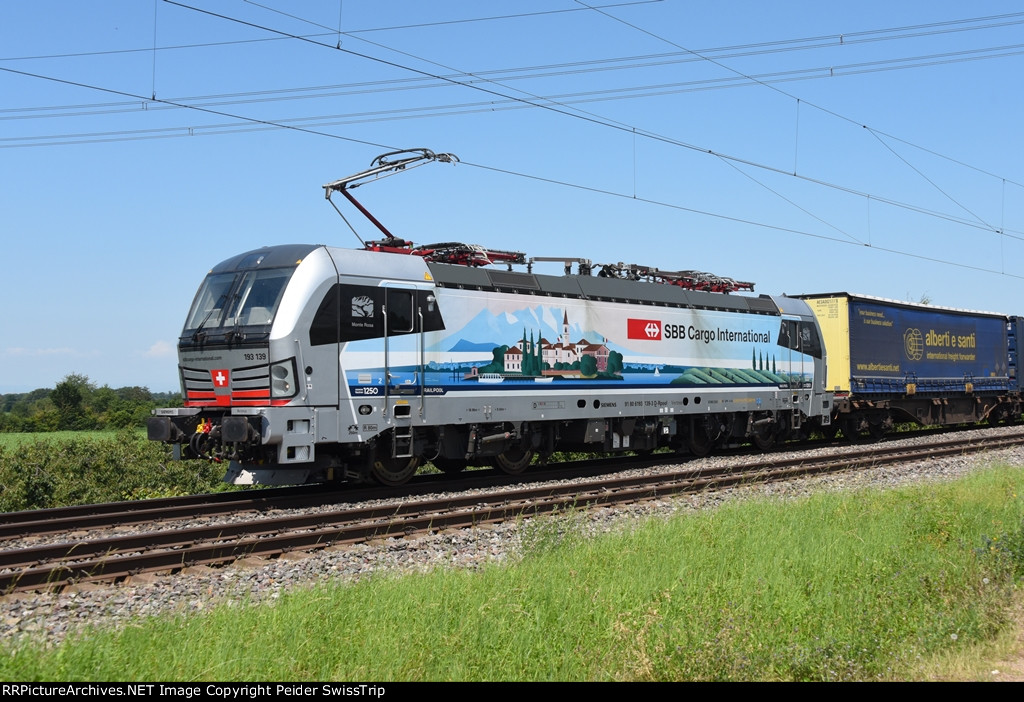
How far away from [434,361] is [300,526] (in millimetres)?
3876

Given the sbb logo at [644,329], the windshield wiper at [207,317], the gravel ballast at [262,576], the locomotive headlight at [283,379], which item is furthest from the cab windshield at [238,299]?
the sbb logo at [644,329]

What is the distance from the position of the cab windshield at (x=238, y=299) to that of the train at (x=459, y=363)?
0.08ft

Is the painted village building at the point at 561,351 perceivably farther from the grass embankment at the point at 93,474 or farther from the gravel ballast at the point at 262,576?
the grass embankment at the point at 93,474

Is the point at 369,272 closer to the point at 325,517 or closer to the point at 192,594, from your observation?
the point at 325,517

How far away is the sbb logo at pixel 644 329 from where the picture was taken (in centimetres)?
1764

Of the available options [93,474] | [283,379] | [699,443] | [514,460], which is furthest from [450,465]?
[93,474]

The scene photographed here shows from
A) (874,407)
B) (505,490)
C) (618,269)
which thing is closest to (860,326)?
(874,407)

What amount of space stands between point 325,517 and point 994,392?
28.1 m

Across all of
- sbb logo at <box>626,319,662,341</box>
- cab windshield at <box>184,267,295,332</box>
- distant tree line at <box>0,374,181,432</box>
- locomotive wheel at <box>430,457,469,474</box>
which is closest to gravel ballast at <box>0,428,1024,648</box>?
cab windshield at <box>184,267,295,332</box>

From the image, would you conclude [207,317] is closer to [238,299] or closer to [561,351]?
[238,299]

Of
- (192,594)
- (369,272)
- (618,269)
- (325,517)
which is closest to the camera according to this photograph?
(192,594)

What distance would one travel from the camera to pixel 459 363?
1463cm

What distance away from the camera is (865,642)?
6180 mm
